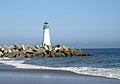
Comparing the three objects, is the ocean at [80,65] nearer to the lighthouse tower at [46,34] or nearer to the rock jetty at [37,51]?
the rock jetty at [37,51]

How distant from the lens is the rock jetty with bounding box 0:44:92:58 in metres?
56.0

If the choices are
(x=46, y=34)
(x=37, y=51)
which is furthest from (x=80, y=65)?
(x=46, y=34)

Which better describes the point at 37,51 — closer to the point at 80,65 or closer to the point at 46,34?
the point at 46,34

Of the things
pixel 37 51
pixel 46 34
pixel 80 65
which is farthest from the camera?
pixel 46 34

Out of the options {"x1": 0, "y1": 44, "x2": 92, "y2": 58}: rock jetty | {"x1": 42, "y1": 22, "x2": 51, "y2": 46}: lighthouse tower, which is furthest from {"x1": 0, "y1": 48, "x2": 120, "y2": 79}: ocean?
{"x1": 42, "y1": 22, "x2": 51, "y2": 46}: lighthouse tower

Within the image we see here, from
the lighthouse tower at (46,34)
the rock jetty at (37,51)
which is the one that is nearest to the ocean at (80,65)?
the rock jetty at (37,51)

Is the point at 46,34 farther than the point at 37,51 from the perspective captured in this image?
Yes

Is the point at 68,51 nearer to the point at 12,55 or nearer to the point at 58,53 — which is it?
the point at 58,53

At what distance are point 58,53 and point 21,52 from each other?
6212mm

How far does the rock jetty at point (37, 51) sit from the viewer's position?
56.0 metres

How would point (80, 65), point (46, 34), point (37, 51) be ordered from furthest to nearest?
point (46, 34), point (37, 51), point (80, 65)

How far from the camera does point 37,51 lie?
190 feet

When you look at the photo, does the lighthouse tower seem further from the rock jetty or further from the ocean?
the ocean

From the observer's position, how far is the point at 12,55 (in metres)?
56.9
